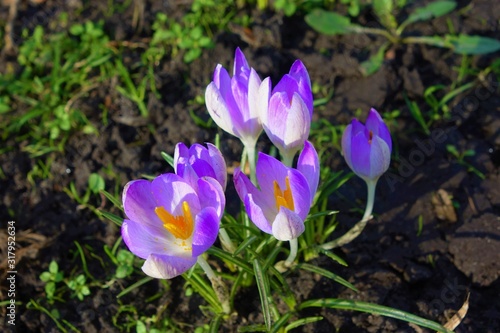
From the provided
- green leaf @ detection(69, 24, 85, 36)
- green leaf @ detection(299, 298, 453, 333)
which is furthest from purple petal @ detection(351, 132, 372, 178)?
green leaf @ detection(69, 24, 85, 36)

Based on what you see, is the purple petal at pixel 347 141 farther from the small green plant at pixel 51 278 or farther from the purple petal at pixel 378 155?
the small green plant at pixel 51 278

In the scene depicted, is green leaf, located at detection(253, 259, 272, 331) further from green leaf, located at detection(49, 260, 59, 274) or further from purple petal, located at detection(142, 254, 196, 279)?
green leaf, located at detection(49, 260, 59, 274)

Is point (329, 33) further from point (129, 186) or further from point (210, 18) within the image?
point (129, 186)

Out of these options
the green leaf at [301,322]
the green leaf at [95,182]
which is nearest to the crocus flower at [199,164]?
the green leaf at [301,322]

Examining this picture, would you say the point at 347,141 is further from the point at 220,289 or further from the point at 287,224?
the point at 220,289

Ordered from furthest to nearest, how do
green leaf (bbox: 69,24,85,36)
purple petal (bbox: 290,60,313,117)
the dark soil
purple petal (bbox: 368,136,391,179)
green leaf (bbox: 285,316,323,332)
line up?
green leaf (bbox: 69,24,85,36), the dark soil, green leaf (bbox: 285,316,323,332), purple petal (bbox: 368,136,391,179), purple petal (bbox: 290,60,313,117)

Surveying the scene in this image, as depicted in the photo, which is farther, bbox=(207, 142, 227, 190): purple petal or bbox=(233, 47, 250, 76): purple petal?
bbox=(233, 47, 250, 76): purple petal
